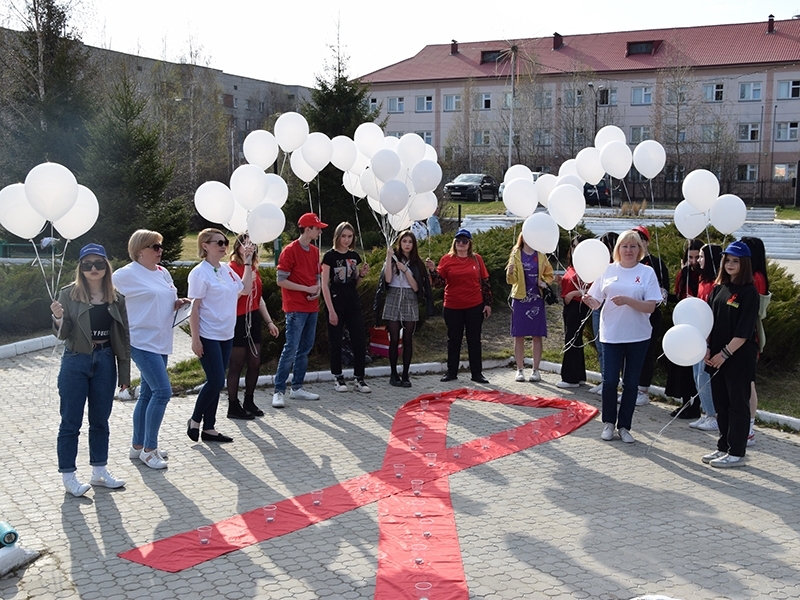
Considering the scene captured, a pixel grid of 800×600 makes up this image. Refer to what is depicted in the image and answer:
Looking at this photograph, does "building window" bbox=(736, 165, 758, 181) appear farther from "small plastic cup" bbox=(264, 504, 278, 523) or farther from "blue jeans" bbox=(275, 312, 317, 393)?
"small plastic cup" bbox=(264, 504, 278, 523)

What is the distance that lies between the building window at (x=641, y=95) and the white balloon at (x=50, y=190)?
5091 cm

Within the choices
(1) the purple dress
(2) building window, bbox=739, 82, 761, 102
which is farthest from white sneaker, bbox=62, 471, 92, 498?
(2) building window, bbox=739, 82, 761, 102

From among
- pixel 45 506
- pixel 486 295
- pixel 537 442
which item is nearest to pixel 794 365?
pixel 486 295

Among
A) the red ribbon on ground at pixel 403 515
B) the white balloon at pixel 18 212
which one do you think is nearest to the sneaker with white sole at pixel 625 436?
the red ribbon on ground at pixel 403 515

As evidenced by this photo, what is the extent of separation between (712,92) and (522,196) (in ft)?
156

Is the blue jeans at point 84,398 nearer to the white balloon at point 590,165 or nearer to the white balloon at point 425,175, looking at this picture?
the white balloon at point 425,175

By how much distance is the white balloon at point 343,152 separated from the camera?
9.43 metres

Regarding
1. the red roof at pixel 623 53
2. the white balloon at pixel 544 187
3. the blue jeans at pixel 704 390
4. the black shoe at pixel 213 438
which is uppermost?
the red roof at pixel 623 53

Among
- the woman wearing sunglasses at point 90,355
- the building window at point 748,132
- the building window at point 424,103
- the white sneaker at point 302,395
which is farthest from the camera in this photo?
the building window at point 424,103

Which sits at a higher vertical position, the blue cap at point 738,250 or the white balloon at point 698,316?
the blue cap at point 738,250

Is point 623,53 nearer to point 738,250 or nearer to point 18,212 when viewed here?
point 738,250

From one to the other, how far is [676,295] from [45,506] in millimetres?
5955

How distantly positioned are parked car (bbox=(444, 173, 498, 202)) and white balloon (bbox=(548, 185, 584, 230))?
31273mm

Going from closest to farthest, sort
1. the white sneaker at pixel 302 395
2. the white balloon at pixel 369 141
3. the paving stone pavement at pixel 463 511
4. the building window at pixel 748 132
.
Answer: the paving stone pavement at pixel 463 511 → the white sneaker at pixel 302 395 → the white balloon at pixel 369 141 → the building window at pixel 748 132
